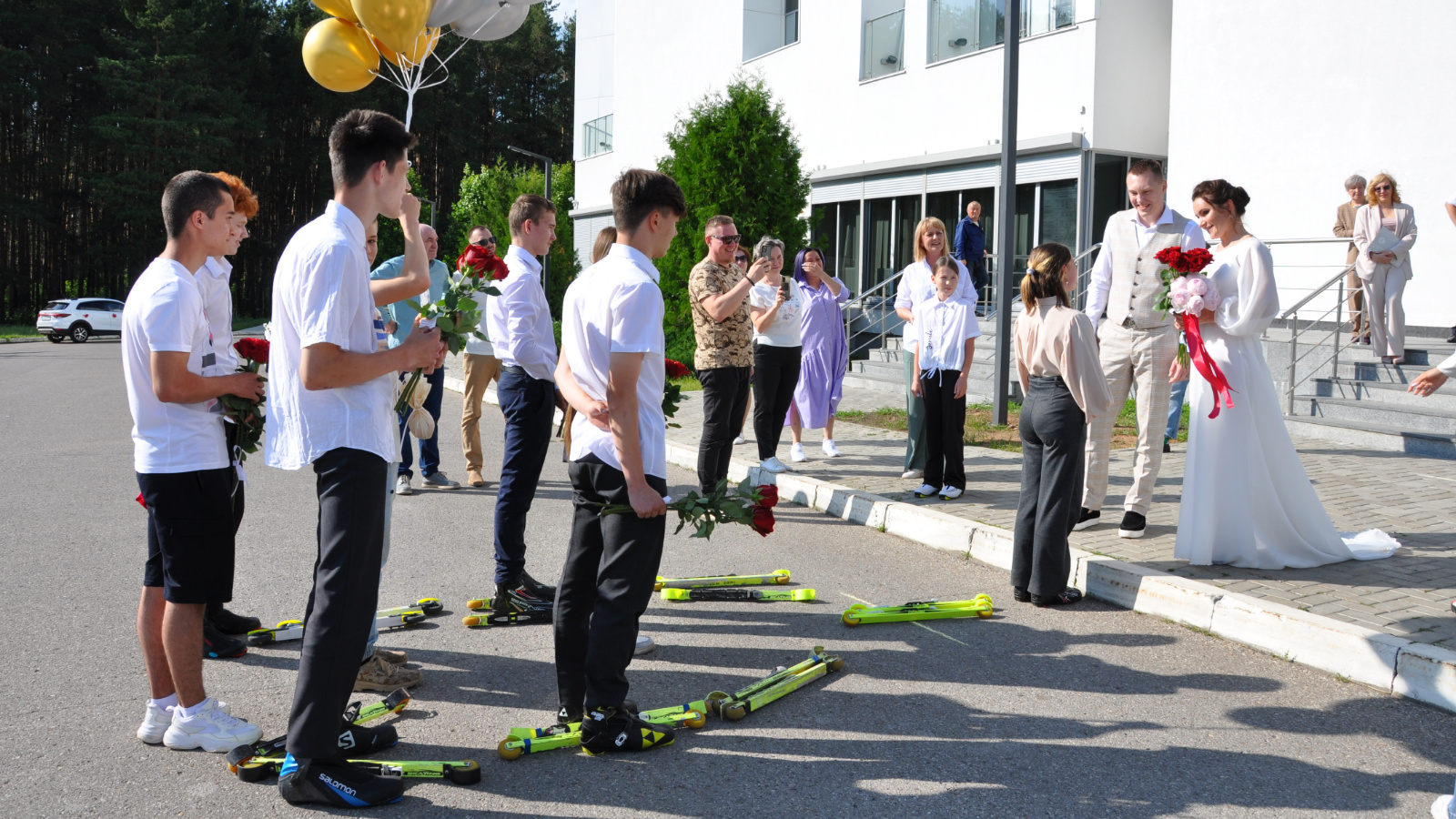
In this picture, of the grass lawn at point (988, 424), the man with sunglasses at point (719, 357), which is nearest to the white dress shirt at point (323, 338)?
the man with sunglasses at point (719, 357)

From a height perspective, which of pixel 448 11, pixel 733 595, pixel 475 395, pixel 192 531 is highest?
pixel 448 11

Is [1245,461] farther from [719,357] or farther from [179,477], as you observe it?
[179,477]

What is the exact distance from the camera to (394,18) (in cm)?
553

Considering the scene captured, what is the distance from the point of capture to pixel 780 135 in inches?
733

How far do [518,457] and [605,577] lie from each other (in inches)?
75.9

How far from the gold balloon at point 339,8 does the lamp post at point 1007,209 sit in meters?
6.94

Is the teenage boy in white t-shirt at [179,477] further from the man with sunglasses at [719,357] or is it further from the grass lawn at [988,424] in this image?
the grass lawn at [988,424]

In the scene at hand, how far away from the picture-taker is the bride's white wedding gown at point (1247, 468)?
5848mm

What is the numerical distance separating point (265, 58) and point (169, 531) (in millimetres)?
58817

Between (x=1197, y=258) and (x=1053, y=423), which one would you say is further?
(x=1197, y=258)

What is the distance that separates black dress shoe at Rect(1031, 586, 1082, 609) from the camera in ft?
18.5

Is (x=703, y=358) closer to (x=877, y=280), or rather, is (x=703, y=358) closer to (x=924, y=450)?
(x=924, y=450)

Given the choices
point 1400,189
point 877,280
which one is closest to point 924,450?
point 1400,189

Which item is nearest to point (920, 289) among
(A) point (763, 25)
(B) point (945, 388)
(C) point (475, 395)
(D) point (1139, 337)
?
(B) point (945, 388)
